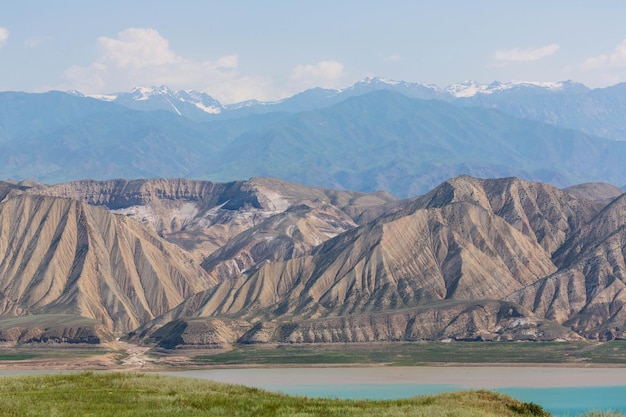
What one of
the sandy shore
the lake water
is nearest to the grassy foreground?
the lake water

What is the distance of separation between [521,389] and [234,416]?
323 ft

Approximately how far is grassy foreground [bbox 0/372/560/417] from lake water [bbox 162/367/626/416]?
53479 millimetres

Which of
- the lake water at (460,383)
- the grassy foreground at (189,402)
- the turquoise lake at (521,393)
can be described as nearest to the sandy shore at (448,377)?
the lake water at (460,383)

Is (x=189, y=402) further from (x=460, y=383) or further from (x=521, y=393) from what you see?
(x=460, y=383)

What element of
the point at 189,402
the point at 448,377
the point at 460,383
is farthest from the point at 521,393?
the point at 189,402

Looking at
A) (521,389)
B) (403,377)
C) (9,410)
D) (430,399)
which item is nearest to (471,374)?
(403,377)

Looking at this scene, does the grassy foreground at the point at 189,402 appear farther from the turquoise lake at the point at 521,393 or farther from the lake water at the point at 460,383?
the turquoise lake at the point at 521,393

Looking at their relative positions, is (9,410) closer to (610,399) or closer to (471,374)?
(610,399)

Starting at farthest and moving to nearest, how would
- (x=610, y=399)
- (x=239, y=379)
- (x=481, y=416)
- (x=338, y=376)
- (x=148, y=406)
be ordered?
(x=338, y=376)
(x=239, y=379)
(x=610, y=399)
(x=148, y=406)
(x=481, y=416)

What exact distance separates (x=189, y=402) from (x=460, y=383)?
99.2 m

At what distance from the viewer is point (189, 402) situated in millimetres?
72938

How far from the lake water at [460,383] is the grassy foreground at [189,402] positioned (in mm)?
53479

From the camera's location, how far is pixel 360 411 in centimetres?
7056

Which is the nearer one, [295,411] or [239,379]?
[295,411]
